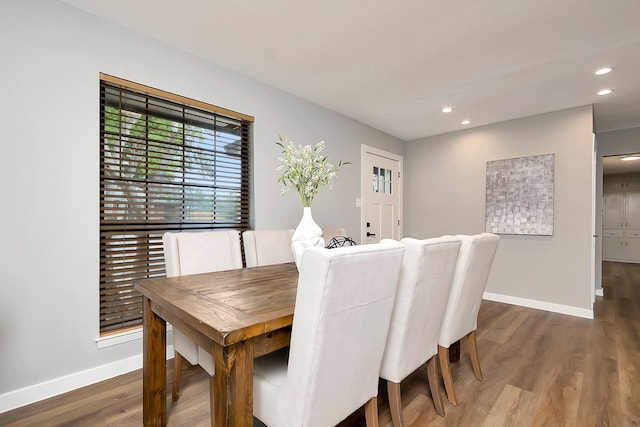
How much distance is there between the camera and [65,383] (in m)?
1.80

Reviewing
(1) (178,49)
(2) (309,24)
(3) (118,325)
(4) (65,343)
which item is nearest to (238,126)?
(1) (178,49)

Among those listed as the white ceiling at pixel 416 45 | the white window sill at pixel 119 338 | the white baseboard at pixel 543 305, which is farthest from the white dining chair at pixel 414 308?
the white baseboard at pixel 543 305

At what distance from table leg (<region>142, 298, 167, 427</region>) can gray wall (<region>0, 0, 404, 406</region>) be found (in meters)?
0.79

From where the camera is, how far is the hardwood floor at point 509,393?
61.9 inches

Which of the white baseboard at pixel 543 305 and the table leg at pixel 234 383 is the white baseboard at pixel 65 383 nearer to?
the table leg at pixel 234 383

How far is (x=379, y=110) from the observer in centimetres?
356

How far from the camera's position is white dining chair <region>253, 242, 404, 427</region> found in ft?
2.94

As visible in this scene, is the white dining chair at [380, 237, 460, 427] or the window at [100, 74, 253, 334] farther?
the window at [100, 74, 253, 334]

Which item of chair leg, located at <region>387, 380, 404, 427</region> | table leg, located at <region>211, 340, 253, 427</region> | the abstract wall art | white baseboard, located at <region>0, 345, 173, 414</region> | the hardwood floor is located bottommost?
the hardwood floor

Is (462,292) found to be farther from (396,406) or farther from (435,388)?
(396,406)

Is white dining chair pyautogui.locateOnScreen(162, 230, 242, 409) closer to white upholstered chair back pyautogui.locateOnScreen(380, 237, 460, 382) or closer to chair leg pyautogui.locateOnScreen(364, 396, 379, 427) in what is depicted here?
chair leg pyautogui.locateOnScreen(364, 396, 379, 427)

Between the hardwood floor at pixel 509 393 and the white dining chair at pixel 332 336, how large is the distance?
732 mm

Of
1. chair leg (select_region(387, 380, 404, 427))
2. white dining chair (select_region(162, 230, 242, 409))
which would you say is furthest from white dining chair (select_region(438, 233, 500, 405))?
white dining chair (select_region(162, 230, 242, 409))

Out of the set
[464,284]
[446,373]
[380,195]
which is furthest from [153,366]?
[380,195]
